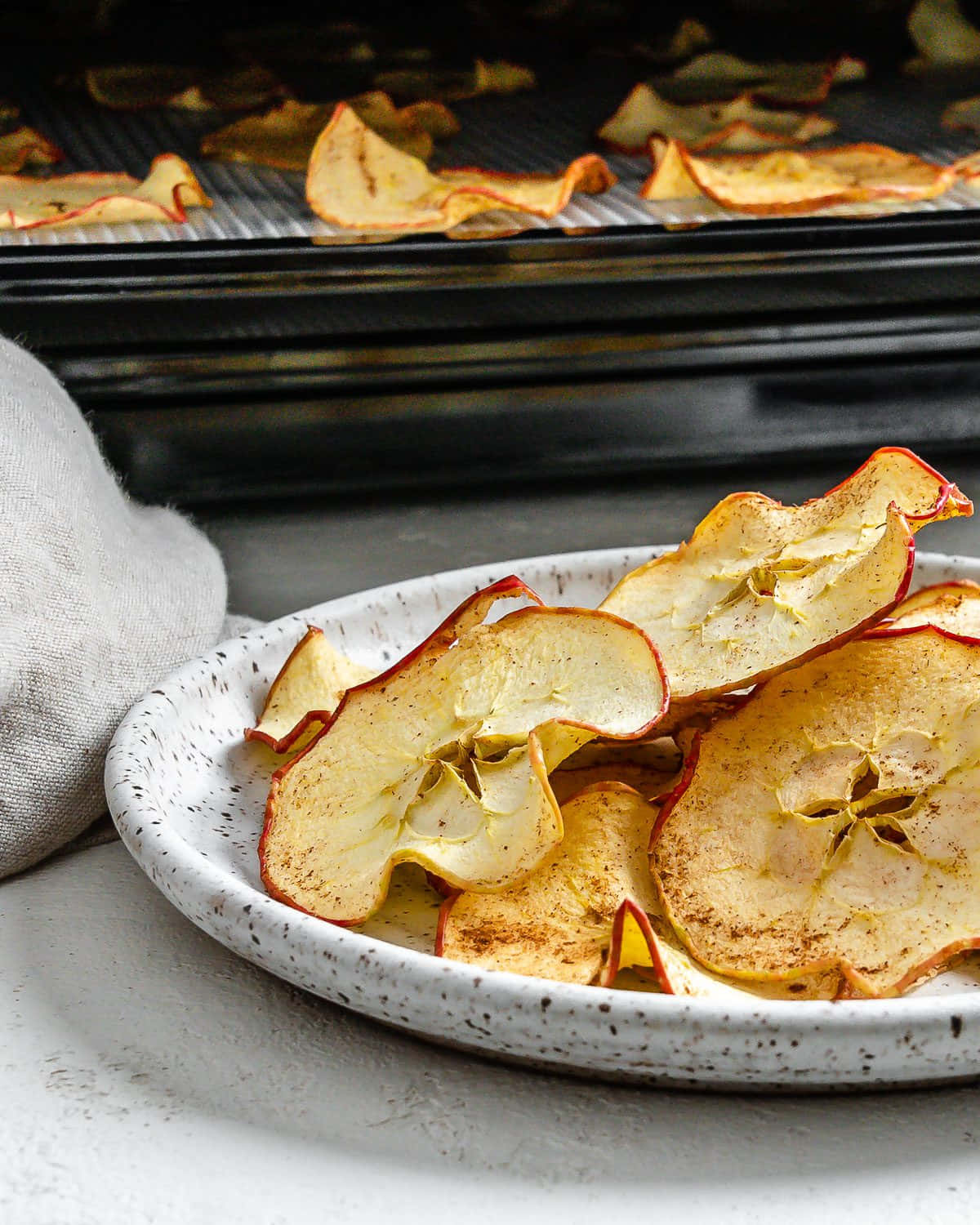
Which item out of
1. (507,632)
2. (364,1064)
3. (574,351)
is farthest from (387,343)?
(364,1064)

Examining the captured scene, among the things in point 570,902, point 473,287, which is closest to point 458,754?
point 570,902

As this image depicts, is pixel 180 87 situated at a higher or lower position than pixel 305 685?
higher

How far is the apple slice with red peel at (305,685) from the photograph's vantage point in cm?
47

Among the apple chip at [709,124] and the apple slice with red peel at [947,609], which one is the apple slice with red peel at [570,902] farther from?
the apple chip at [709,124]

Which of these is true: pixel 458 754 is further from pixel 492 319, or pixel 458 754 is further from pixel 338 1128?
pixel 492 319

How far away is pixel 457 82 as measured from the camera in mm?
717

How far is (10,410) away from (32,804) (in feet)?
0.53

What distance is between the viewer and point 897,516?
0.37 meters

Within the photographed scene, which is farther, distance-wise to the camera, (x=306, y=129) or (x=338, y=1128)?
(x=306, y=129)

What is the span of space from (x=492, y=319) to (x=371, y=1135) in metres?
0.49

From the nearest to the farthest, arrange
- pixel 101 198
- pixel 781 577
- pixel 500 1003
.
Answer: pixel 500 1003, pixel 781 577, pixel 101 198

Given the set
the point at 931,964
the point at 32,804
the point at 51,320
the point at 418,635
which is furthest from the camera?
the point at 51,320

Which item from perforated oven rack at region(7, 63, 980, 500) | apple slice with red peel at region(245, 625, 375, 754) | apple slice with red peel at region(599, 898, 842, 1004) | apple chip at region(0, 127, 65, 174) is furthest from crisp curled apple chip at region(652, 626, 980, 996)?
apple chip at region(0, 127, 65, 174)

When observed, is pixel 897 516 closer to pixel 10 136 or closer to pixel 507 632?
pixel 507 632
